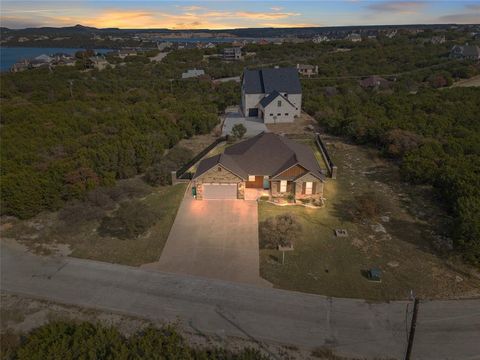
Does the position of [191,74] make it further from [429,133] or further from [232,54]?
[429,133]

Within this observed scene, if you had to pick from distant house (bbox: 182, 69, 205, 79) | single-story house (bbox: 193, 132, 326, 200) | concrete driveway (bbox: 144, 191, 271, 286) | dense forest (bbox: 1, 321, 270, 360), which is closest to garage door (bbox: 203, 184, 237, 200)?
single-story house (bbox: 193, 132, 326, 200)

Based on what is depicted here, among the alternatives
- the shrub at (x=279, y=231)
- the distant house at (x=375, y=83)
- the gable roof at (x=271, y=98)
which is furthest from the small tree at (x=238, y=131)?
the distant house at (x=375, y=83)

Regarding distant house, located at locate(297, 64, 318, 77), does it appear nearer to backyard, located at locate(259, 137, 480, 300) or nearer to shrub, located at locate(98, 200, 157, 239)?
backyard, located at locate(259, 137, 480, 300)

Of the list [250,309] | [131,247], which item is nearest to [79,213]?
[131,247]

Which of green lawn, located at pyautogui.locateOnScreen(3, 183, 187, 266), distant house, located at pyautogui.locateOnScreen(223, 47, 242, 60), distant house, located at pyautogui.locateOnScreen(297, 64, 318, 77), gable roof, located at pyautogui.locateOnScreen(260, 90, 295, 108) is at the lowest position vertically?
green lawn, located at pyautogui.locateOnScreen(3, 183, 187, 266)

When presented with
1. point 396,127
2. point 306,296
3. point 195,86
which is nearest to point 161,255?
point 306,296

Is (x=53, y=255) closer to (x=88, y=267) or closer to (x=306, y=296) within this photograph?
(x=88, y=267)
